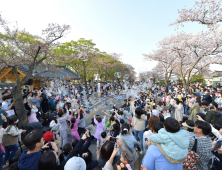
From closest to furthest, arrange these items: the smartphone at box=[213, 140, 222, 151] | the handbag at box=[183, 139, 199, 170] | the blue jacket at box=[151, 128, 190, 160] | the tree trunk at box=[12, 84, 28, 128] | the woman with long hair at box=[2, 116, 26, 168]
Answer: the blue jacket at box=[151, 128, 190, 160] → the handbag at box=[183, 139, 199, 170] → the smartphone at box=[213, 140, 222, 151] → the woman with long hair at box=[2, 116, 26, 168] → the tree trunk at box=[12, 84, 28, 128]

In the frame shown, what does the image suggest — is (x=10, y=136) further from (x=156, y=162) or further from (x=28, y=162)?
(x=156, y=162)

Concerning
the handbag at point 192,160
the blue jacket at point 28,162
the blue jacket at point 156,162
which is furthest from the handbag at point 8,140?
the handbag at point 192,160

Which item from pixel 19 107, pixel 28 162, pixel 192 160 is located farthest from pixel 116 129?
pixel 19 107

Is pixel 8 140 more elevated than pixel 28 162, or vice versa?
pixel 28 162

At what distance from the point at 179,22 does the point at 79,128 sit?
10539mm

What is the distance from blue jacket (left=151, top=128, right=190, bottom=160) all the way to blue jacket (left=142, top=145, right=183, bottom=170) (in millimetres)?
124

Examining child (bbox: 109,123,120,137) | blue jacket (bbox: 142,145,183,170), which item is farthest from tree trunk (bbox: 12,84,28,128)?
blue jacket (bbox: 142,145,183,170)

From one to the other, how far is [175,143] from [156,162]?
389 mm

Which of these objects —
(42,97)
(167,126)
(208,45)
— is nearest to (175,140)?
(167,126)

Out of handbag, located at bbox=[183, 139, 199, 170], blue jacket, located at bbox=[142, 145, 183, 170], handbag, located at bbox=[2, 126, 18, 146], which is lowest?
handbag, located at bbox=[2, 126, 18, 146]

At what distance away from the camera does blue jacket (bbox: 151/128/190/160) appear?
1494 mm

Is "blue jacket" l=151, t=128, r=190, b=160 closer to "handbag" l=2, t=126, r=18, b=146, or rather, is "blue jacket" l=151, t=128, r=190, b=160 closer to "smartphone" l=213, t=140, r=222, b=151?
"smartphone" l=213, t=140, r=222, b=151

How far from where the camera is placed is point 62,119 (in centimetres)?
416

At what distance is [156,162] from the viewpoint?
1596mm
